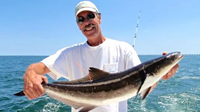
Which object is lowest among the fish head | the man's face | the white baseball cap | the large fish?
the large fish

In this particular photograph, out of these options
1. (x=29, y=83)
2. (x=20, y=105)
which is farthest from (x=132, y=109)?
(x=29, y=83)

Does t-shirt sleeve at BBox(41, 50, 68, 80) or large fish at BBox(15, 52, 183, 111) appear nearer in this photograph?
large fish at BBox(15, 52, 183, 111)

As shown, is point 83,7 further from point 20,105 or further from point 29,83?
point 20,105

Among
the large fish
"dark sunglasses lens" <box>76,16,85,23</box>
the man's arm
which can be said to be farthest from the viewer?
"dark sunglasses lens" <box>76,16,85,23</box>

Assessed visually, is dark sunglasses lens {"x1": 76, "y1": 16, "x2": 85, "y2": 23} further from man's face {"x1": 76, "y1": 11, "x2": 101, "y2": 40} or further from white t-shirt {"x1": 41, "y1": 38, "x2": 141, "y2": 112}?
white t-shirt {"x1": 41, "y1": 38, "x2": 141, "y2": 112}

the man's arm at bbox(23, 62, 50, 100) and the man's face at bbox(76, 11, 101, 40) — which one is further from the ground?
the man's face at bbox(76, 11, 101, 40)

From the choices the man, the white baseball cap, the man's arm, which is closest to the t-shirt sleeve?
the man

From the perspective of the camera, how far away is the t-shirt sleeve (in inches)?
145

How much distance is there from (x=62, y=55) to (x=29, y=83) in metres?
1.02

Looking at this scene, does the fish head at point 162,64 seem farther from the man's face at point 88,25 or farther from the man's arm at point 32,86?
the man's arm at point 32,86

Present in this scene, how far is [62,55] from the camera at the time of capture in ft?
12.7

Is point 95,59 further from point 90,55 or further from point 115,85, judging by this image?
point 115,85

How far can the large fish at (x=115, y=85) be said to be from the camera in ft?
9.41

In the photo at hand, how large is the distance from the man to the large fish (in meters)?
0.65
